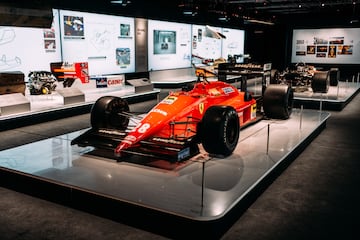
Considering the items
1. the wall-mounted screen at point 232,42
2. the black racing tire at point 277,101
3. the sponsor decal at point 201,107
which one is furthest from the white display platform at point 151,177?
the wall-mounted screen at point 232,42

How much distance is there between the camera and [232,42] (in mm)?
21078

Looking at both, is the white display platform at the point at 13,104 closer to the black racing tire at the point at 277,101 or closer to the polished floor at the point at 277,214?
the polished floor at the point at 277,214

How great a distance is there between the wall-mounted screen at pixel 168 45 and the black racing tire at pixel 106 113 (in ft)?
29.1

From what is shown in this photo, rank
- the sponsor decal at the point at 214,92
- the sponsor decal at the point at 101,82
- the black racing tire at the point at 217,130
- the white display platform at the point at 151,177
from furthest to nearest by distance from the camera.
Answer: the sponsor decal at the point at 101,82
the sponsor decal at the point at 214,92
the black racing tire at the point at 217,130
the white display platform at the point at 151,177

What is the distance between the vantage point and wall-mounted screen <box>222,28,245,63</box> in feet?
66.0

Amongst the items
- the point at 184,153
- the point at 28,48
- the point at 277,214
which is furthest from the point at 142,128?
the point at 28,48

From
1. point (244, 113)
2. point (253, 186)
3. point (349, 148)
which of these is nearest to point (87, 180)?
point (253, 186)

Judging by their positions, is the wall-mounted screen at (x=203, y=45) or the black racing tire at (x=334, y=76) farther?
the wall-mounted screen at (x=203, y=45)

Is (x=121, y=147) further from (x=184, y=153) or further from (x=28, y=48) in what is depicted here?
(x=28, y=48)

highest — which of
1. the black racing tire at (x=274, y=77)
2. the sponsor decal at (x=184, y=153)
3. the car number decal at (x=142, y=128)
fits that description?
the black racing tire at (x=274, y=77)

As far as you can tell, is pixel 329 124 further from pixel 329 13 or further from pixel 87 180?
pixel 329 13

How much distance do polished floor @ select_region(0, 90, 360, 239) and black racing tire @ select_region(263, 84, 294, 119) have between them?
64.1 inches

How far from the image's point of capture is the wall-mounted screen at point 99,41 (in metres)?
10.8

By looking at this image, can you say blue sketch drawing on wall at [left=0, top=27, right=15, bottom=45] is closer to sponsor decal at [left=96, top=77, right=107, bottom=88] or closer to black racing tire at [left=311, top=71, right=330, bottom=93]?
sponsor decal at [left=96, top=77, right=107, bottom=88]
